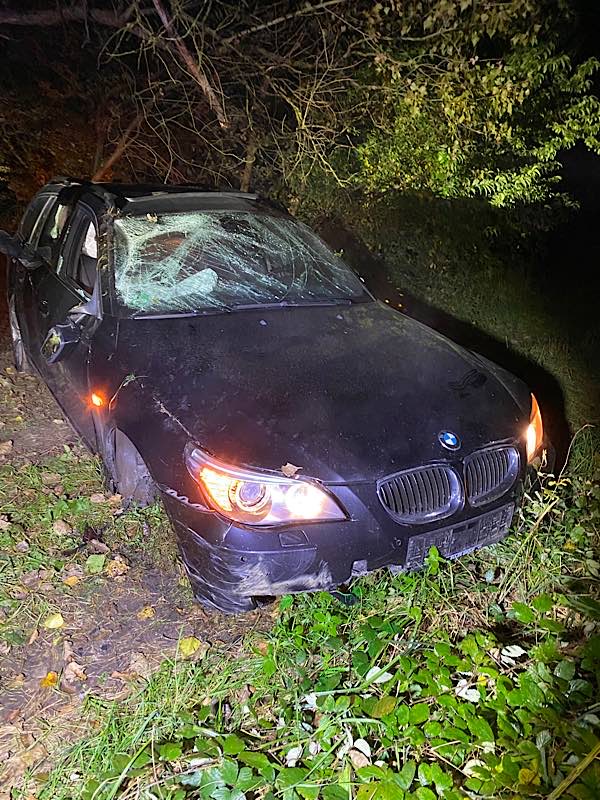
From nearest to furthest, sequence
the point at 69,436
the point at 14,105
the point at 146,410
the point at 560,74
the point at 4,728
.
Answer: the point at 4,728 → the point at 146,410 → the point at 69,436 → the point at 560,74 → the point at 14,105

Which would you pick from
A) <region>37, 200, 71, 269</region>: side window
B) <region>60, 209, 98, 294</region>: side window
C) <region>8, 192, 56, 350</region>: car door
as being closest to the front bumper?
<region>60, 209, 98, 294</region>: side window

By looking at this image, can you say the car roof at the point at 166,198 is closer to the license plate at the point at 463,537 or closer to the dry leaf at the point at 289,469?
the dry leaf at the point at 289,469

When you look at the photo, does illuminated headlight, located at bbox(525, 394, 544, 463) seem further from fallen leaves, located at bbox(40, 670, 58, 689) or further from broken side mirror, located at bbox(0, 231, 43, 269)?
broken side mirror, located at bbox(0, 231, 43, 269)

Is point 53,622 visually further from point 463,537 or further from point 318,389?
point 463,537

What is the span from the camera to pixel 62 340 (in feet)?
11.0

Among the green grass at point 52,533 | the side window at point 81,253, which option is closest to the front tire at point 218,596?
the green grass at point 52,533

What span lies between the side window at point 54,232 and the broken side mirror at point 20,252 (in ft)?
0.20

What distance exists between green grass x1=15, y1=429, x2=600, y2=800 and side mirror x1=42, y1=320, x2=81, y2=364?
1.87 metres

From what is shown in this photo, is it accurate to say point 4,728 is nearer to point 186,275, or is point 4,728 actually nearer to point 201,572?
point 201,572

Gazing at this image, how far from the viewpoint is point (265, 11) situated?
22.4ft

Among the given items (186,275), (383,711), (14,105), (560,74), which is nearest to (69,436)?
(186,275)

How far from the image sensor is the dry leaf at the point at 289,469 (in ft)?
7.65

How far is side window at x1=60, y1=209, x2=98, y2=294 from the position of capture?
11.9 feet

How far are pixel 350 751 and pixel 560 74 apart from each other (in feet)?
23.4
